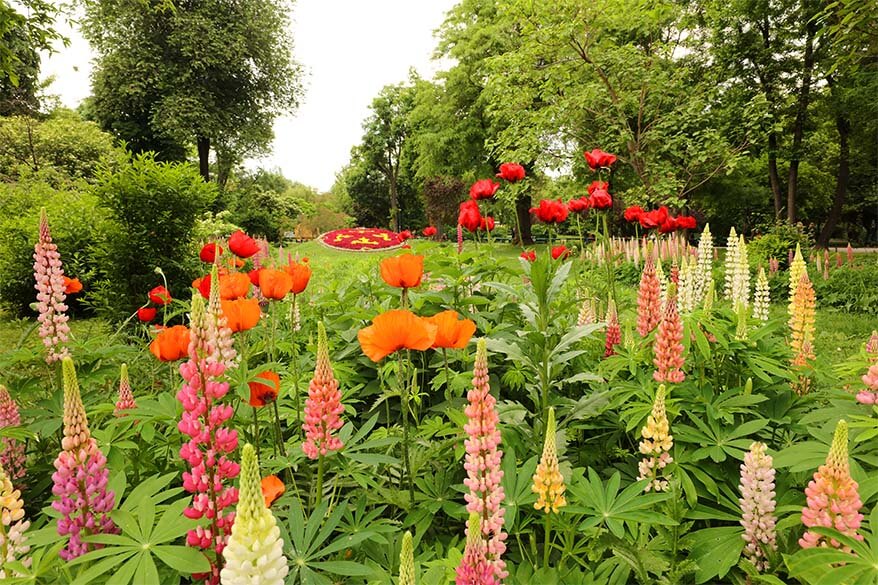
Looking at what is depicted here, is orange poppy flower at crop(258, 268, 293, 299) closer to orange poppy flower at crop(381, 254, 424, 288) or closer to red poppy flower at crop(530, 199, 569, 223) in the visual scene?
orange poppy flower at crop(381, 254, 424, 288)

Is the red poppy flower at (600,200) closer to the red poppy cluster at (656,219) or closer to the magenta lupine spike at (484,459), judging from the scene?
the red poppy cluster at (656,219)

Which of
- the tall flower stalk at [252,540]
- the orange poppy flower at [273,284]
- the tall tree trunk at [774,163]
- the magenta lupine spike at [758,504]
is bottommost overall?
the magenta lupine spike at [758,504]

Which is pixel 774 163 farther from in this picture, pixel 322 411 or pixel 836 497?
pixel 322 411

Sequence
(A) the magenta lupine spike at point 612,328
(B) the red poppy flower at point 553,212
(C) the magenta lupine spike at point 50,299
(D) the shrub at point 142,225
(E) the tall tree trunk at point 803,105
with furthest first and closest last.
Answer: (E) the tall tree trunk at point 803,105
(D) the shrub at point 142,225
(B) the red poppy flower at point 553,212
(A) the magenta lupine spike at point 612,328
(C) the magenta lupine spike at point 50,299

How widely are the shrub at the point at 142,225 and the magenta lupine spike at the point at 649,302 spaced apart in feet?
17.8

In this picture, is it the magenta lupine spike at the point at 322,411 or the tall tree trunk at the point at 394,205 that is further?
the tall tree trunk at the point at 394,205

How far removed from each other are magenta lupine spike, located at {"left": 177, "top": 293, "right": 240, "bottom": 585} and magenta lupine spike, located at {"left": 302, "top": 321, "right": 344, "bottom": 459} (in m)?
0.24

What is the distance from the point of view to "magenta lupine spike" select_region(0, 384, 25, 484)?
1.72m

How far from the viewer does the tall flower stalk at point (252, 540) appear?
2.61 ft

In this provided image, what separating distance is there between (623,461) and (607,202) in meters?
1.75

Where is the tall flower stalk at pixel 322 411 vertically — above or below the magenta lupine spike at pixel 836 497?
above

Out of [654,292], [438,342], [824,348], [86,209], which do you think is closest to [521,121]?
[824,348]

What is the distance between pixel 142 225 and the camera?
236 inches

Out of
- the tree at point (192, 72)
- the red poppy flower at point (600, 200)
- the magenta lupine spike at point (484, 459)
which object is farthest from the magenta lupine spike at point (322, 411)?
the tree at point (192, 72)
